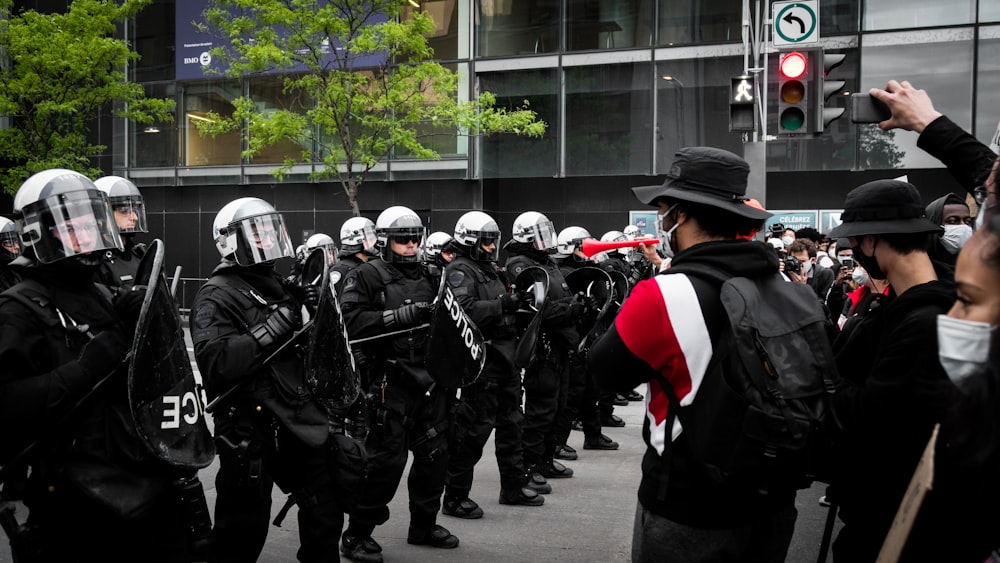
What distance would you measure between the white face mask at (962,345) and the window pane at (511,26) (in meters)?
21.2

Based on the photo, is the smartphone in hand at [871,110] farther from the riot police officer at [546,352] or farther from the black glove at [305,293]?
the riot police officer at [546,352]

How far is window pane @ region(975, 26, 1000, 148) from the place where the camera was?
18516 mm

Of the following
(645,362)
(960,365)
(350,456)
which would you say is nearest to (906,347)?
(645,362)

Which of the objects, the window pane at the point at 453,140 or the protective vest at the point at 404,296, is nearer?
the protective vest at the point at 404,296

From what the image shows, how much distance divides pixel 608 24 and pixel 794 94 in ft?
45.2

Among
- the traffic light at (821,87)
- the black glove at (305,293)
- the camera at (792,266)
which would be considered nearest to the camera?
the black glove at (305,293)

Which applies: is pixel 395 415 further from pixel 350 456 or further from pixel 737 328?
pixel 737 328

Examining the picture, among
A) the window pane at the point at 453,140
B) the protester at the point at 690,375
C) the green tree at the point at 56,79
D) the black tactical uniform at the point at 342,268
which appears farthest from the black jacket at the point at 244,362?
the window pane at the point at 453,140

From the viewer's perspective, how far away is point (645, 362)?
2.68 meters

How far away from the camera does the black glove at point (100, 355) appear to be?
3.18 m

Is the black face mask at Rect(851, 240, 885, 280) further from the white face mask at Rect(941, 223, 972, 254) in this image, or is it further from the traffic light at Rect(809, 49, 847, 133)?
the traffic light at Rect(809, 49, 847, 133)

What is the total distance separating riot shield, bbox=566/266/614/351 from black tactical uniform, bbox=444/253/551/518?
185 cm

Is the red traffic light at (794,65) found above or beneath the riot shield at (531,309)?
above

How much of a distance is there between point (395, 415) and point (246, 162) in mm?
19708
